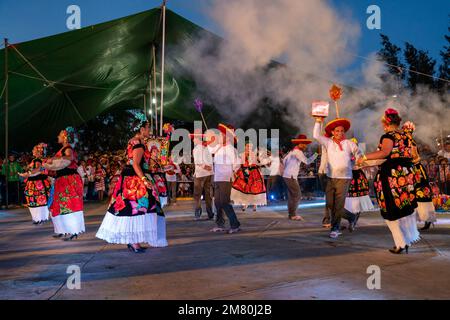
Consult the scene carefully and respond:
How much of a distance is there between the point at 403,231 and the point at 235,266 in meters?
2.18

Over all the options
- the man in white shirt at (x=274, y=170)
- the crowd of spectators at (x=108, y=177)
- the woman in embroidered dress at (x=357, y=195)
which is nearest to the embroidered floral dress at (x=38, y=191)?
the crowd of spectators at (x=108, y=177)

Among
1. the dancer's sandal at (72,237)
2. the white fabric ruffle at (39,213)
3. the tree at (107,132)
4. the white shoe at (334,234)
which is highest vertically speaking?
the tree at (107,132)

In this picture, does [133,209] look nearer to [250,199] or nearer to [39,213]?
[39,213]

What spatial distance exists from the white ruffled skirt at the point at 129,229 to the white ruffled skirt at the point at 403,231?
2.94 meters

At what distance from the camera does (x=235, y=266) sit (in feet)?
15.7

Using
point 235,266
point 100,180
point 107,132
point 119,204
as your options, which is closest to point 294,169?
point 119,204

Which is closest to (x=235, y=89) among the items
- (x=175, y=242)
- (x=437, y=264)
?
(x=175, y=242)

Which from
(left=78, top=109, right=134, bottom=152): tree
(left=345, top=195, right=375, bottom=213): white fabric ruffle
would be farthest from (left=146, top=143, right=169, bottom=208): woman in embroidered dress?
(left=78, top=109, right=134, bottom=152): tree

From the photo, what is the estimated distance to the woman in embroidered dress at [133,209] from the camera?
5738 mm

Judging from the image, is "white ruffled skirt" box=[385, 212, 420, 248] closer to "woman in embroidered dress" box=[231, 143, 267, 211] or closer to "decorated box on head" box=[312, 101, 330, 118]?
"decorated box on head" box=[312, 101, 330, 118]

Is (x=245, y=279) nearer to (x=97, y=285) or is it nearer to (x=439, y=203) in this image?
(x=97, y=285)

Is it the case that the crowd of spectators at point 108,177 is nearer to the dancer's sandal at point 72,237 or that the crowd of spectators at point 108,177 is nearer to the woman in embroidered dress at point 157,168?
the woman in embroidered dress at point 157,168

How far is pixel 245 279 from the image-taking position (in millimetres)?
4195
